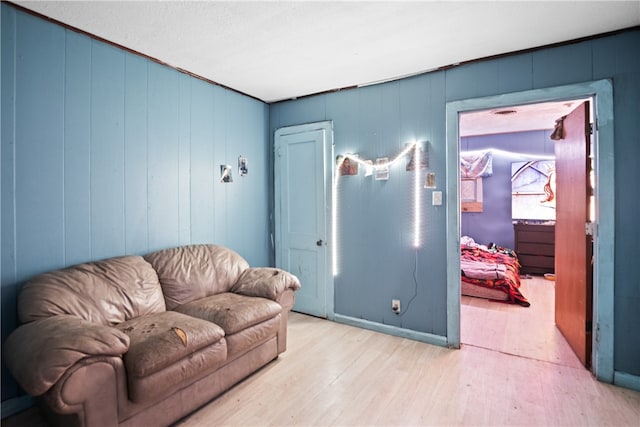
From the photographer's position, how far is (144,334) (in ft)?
6.49

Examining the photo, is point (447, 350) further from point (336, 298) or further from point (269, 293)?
point (269, 293)

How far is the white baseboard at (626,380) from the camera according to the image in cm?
234

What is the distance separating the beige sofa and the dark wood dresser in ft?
16.1

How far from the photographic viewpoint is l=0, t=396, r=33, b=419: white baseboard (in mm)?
2035

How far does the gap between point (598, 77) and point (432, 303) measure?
2.16 meters

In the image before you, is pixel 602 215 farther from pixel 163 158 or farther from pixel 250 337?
pixel 163 158

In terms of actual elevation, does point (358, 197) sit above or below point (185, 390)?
above

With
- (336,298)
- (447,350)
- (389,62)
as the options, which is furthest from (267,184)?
(447,350)

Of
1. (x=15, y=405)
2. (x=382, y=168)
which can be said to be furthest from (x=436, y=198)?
(x=15, y=405)

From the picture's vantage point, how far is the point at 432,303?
122 inches

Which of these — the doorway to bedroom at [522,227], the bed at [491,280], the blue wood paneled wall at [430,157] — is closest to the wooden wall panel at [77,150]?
the blue wood paneled wall at [430,157]

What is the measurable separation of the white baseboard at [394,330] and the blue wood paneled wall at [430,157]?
0.05 meters

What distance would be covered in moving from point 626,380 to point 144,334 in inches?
127

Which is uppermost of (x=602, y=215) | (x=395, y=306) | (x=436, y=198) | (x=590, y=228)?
(x=436, y=198)
